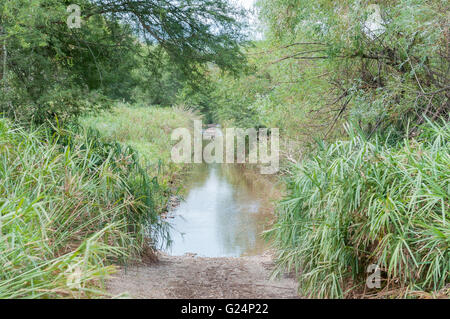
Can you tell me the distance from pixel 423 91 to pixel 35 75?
4.97 metres

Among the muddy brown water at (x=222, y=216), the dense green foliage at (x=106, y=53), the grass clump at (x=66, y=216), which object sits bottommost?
the muddy brown water at (x=222, y=216)

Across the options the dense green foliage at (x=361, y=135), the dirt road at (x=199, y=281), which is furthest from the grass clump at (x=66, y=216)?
the dense green foliage at (x=361, y=135)

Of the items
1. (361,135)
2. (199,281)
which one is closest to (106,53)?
(199,281)

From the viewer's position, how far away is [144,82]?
7500mm

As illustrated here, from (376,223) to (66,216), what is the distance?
8.86 ft

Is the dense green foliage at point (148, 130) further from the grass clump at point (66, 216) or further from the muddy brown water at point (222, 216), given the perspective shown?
the grass clump at point (66, 216)

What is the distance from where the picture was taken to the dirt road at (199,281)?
168 inches

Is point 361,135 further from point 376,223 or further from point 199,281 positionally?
point 199,281

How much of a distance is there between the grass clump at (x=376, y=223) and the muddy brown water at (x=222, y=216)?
2.87 m

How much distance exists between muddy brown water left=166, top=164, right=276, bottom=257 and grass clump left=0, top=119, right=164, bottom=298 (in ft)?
5.07

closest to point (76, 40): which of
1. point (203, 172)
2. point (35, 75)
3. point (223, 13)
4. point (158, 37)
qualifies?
point (35, 75)

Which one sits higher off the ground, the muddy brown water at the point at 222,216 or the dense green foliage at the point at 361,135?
the dense green foliage at the point at 361,135

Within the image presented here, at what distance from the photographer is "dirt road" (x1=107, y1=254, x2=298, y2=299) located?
4.27 m

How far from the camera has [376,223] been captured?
132 inches
